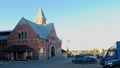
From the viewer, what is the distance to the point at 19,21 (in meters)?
64.9

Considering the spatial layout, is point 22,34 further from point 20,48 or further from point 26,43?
point 20,48

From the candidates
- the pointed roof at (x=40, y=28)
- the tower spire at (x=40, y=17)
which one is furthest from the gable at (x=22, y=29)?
the tower spire at (x=40, y=17)

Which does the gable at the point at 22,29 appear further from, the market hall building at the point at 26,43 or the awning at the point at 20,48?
the awning at the point at 20,48

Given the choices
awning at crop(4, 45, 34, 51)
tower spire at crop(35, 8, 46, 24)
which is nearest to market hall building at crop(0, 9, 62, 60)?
awning at crop(4, 45, 34, 51)

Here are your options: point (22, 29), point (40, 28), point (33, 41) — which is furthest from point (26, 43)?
point (40, 28)

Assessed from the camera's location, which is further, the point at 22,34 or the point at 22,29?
the point at 22,34

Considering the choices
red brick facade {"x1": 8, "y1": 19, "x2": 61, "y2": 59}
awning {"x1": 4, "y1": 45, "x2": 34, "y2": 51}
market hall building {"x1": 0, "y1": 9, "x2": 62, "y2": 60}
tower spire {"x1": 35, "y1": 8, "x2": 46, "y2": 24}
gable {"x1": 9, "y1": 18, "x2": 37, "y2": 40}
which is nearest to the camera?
awning {"x1": 4, "y1": 45, "x2": 34, "y2": 51}

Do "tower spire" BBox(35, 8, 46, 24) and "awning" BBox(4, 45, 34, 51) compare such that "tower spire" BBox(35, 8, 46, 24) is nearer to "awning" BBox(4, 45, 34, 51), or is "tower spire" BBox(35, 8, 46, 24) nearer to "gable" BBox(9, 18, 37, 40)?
"gable" BBox(9, 18, 37, 40)

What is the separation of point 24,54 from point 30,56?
1623mm

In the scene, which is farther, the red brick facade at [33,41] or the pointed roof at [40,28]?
the pointed roof at [40,28]

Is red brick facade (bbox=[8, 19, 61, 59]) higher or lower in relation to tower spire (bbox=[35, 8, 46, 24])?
lower

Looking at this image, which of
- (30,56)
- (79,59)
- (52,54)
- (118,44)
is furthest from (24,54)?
(118,44)

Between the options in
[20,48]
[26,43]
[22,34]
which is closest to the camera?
[20,48]

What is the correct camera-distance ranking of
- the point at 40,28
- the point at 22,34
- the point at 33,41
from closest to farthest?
the point at 33,41
the point at 22,34
the point at 40,28
